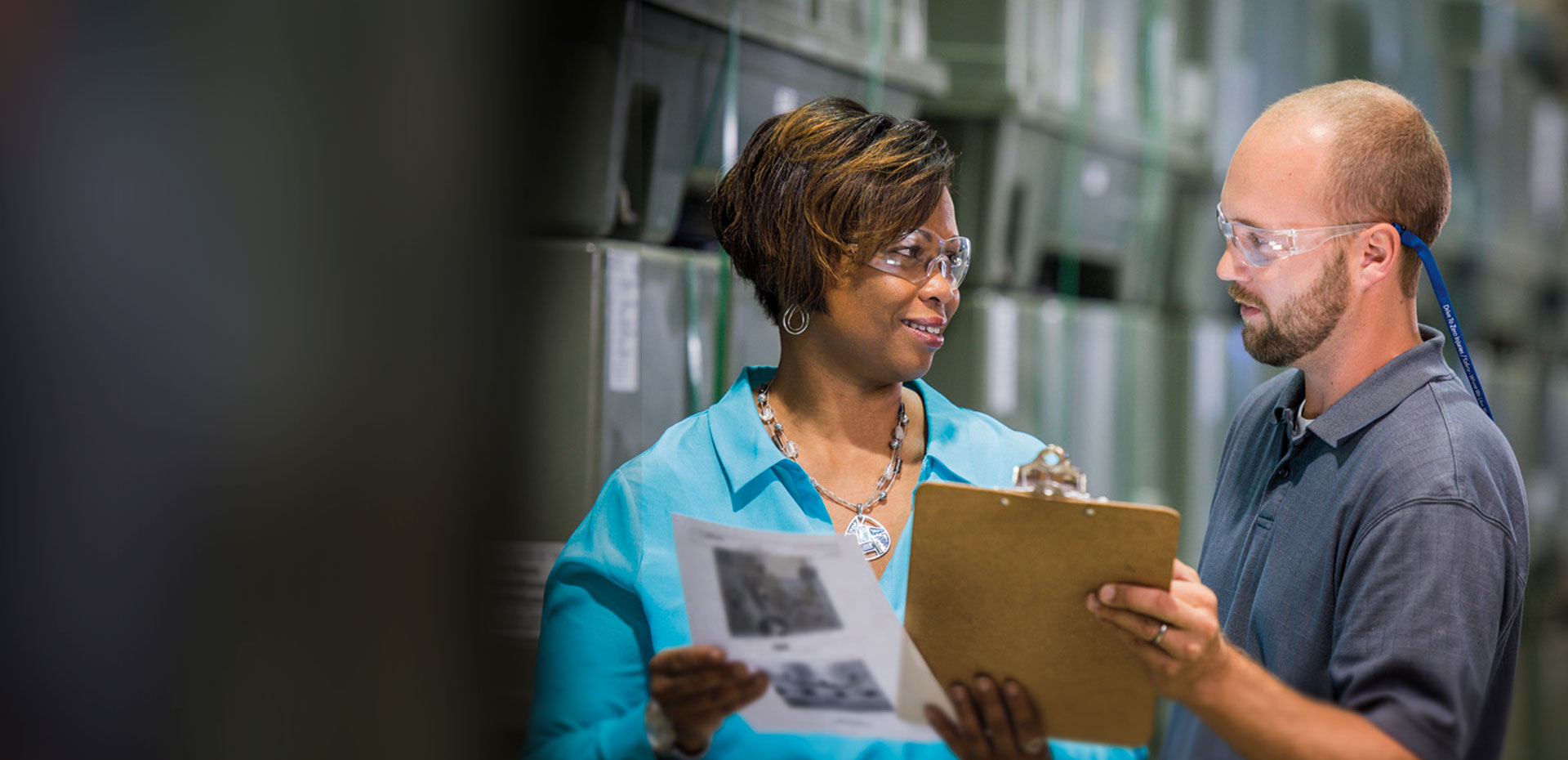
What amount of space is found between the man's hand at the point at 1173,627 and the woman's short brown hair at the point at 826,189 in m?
0.50

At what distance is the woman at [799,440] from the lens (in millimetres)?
1254

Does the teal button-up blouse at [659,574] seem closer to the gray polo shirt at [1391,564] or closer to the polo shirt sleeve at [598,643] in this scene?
the polo shirt sleeve at [598,643]

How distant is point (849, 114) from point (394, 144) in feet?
3.17

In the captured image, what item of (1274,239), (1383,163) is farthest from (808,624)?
(1383,163)

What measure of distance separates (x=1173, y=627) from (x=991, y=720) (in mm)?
198

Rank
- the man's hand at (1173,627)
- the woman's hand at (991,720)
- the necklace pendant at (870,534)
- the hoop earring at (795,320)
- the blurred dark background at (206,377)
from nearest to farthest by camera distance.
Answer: the blurred dark background at (206,377), the man's hand at (1173,627), the woman's hand at (991,720), the necklace pendant at (870,534), the hoop earring at (795,320)

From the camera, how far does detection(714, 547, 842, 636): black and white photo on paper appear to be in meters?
1.06

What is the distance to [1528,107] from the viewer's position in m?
4.04

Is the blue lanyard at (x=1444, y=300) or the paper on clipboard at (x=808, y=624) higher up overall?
the blue lanyard at (x=1444, y=300)

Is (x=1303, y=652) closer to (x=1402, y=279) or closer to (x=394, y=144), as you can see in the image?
(x=1402, y=279)

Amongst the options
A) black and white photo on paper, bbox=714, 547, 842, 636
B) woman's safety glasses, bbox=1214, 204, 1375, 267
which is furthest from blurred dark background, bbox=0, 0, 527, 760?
woman's safety glasses, bbox=1214, 204, 1375, 267

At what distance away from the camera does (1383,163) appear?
4.04 feet

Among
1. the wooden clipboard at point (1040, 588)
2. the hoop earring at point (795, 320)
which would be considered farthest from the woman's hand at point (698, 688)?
the hoop earring at point (795, 320)

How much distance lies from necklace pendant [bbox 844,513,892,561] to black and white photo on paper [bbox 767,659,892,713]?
0.23m
